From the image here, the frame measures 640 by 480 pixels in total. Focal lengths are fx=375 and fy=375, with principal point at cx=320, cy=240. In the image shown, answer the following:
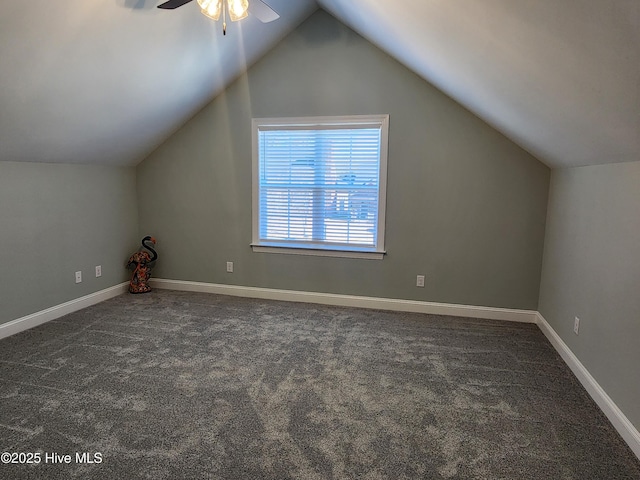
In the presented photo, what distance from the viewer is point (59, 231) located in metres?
3.60

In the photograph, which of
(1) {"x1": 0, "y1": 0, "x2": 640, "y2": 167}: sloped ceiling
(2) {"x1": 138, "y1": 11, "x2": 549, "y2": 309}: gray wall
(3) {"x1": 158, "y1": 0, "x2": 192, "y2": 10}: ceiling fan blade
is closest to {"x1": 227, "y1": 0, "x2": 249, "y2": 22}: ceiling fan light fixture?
(3) {"x1": 158, "y1": 0, "x2": 192, "y2": 10}: ceiling fan blade

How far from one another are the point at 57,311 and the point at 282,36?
349 cm

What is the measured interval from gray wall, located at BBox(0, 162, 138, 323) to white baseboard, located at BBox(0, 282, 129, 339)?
0.16ft

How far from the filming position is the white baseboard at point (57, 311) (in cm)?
316

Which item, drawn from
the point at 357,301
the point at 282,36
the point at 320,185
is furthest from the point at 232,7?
the point at 357,301

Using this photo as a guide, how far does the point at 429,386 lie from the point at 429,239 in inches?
66.2

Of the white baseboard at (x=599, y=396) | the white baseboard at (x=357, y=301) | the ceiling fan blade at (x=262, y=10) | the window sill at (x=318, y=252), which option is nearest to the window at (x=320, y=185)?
the window sill at (x=318, y=252)

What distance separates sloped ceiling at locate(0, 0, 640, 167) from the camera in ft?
4.88

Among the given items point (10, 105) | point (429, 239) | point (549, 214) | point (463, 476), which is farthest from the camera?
point (429, 239)

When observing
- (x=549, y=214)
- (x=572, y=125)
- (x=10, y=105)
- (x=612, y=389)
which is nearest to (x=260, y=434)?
(x=612, y=389)

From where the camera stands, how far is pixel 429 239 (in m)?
3.80

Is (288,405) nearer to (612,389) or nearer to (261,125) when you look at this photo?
(612,389)

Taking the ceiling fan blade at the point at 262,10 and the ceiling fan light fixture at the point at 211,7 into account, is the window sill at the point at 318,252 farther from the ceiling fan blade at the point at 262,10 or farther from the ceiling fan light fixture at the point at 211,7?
the ceiling fan light fixture at the point at 211,7

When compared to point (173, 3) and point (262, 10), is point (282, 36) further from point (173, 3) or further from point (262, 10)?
point (173, 3)
